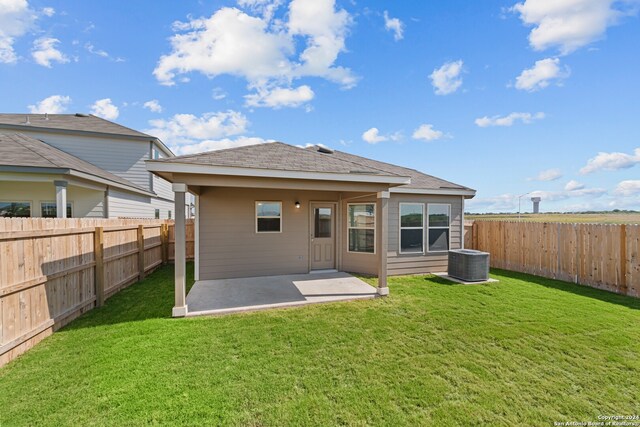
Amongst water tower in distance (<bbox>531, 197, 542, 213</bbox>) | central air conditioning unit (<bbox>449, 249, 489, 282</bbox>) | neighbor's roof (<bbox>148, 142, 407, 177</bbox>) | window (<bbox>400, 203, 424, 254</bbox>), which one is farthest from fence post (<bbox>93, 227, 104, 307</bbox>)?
water tower in distance (<bbox>531, 197, 542, 213</bbox>)

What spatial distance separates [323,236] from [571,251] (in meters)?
6.94

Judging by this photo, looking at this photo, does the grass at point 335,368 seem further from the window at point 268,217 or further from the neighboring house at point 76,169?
the neighboring house at point 76,169

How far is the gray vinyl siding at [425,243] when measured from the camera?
7.88 meters

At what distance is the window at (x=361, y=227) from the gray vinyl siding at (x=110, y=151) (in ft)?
34.6

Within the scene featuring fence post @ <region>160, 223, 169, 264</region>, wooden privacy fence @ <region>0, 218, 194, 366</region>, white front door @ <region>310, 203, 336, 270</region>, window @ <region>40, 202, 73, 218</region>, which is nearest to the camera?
wooden privacy fence @ <region>0, 218, 194, 366</region>

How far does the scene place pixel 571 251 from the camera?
7258mm

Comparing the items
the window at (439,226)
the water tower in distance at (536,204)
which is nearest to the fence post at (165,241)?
the window at (439,226)

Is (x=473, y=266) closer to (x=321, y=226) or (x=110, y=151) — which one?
(x=321, y=226)

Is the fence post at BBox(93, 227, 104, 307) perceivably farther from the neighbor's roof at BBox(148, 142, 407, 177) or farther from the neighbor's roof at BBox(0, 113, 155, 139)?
the neighbor's roof at BBox(0, 113, 155, 139)

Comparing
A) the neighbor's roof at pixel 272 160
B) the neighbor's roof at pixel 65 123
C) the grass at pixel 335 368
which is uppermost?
the neighbor's roof at pixel 65 123

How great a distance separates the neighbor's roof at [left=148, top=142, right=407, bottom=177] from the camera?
5.00 meters

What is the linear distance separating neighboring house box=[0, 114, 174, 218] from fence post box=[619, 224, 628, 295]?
14.0m

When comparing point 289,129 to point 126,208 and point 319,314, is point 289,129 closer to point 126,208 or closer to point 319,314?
point 126,208

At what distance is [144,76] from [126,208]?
18.1 ft
